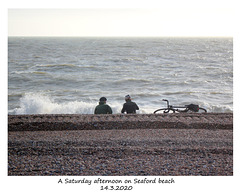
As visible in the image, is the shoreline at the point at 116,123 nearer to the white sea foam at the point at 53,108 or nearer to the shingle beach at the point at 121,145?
the shingle beach at the point at 121,145

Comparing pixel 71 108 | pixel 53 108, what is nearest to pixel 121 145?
pixel 71 108

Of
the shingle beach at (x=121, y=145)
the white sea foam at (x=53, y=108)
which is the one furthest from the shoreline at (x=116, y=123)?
the white sea foam at (x=53, y=108)

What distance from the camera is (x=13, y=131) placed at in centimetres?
712

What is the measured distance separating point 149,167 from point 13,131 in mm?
4350

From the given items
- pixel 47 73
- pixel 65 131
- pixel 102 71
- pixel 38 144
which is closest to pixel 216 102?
pixel 65 131

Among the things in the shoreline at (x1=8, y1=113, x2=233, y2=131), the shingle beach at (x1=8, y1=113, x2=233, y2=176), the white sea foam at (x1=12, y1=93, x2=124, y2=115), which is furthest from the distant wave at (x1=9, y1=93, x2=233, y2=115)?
the shoreline at (x1=8, y1=113, x2=233, y2=131)

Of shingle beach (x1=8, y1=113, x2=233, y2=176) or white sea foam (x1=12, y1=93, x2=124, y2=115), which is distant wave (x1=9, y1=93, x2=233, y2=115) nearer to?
white sea foam (x1=12, y1=93, x2=124, y2=115)

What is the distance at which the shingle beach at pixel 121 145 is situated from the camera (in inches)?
182

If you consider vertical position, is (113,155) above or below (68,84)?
below

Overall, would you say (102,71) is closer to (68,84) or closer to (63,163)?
(68,84)

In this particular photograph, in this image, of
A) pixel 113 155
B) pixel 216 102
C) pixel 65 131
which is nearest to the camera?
pixel 113 155

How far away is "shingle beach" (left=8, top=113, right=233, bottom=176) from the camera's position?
4633mm

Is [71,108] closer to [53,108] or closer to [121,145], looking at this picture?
[53,108]

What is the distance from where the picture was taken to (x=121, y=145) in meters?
5.73
